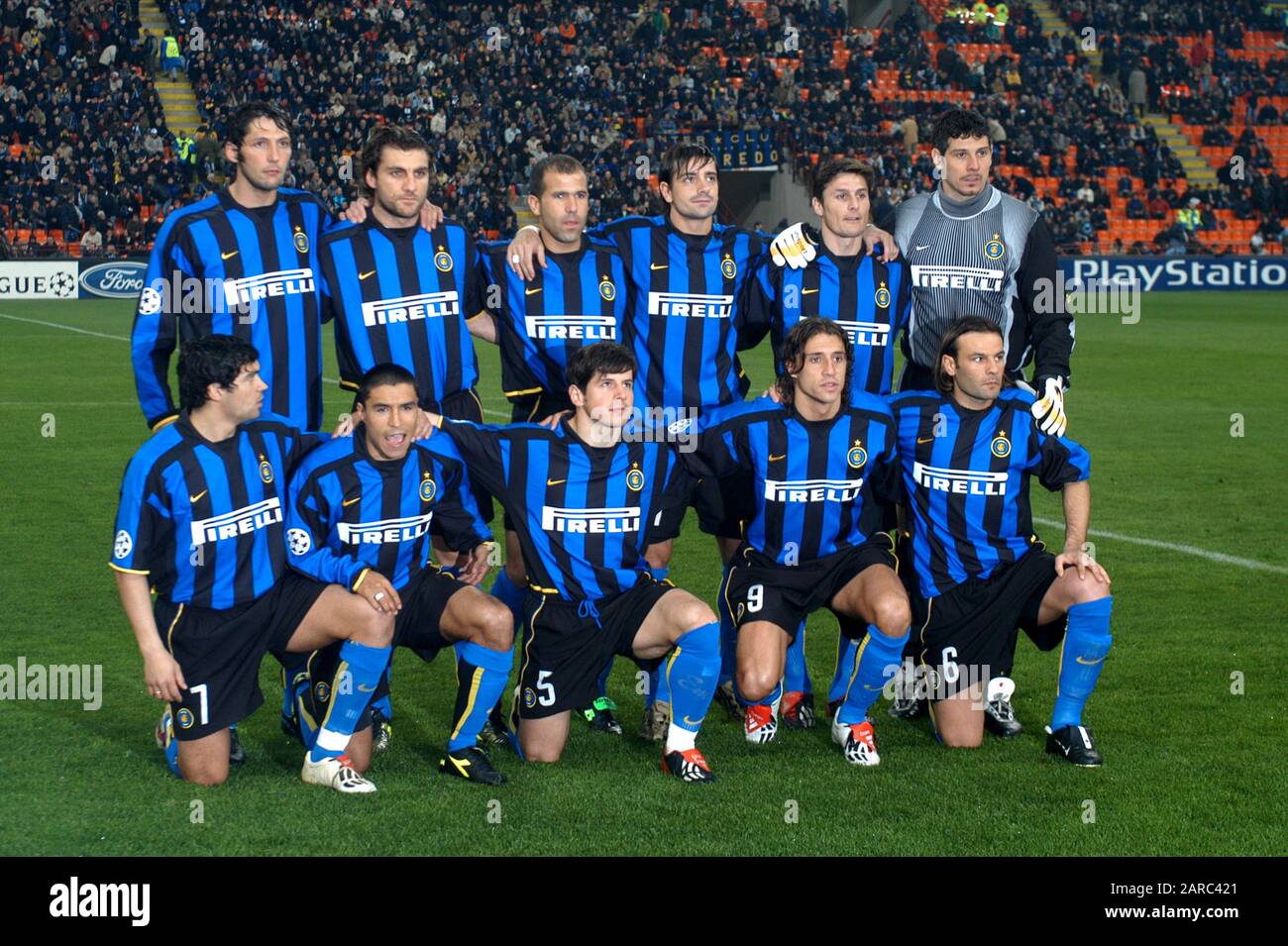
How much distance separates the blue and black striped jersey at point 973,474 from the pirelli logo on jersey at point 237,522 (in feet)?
7.01

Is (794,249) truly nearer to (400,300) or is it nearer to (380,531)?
(400,300)

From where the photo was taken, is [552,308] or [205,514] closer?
[205,514]

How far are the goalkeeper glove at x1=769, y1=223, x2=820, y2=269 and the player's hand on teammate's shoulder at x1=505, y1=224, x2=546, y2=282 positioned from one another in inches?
33.0

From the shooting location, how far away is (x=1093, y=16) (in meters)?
35.8

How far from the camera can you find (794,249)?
18.3 ft

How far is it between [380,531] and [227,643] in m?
0.58

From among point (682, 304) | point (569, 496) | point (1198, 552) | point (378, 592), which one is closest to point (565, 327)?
point (682, 304)

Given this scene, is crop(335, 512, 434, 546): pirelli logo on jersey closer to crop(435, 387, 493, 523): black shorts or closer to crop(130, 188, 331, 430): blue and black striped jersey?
crop(435, 387, 493, 523): black shorts

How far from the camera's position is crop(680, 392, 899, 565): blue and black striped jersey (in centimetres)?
529

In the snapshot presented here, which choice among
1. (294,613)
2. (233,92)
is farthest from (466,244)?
(233,92)

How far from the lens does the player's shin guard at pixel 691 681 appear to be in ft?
15.9

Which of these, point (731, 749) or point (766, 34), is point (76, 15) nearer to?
point (766, 34)

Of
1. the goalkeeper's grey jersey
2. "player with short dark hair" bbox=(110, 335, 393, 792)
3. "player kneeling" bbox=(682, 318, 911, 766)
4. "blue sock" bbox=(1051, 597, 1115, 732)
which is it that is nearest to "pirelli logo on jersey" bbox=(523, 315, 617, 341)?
"player kneeling" bbox=(682, 318, 911, 766)

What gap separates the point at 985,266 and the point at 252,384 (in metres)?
2.72
